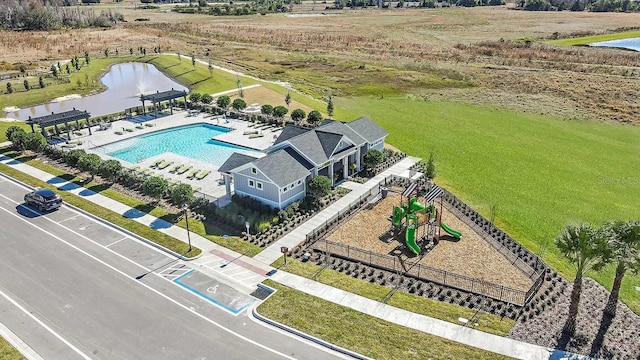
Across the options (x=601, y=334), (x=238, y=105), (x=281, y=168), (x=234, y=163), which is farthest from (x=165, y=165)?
(x=601, y=334)

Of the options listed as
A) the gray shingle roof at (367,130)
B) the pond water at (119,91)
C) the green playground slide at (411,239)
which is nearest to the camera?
the green playground slide at (411,239)

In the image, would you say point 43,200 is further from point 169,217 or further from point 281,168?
point 281,168

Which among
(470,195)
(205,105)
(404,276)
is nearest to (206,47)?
(205,105)

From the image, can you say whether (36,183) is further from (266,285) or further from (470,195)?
(470,195)

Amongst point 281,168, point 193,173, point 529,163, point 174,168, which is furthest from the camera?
point 529,163

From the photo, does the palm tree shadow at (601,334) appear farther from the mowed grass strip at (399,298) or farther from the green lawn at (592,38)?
the green lawn at (592,38)

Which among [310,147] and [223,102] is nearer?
[310,147]

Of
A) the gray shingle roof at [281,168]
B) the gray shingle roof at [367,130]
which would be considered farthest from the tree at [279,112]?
the gray shingle roof at [281,168]
